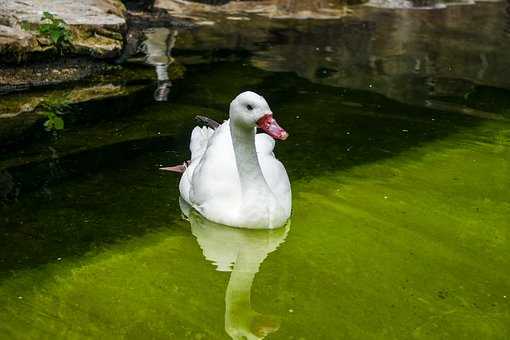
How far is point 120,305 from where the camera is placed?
4.43 m

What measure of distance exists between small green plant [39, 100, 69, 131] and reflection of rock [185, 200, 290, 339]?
7.94 ft

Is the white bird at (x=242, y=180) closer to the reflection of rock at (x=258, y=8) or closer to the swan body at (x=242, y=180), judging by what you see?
the swan body at (x=242, y=180)

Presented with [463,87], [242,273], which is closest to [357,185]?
[242,273]

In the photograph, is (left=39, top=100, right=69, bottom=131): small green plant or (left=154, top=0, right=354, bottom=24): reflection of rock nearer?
(left=39, top=100, right=69, bottom=131): small green plant

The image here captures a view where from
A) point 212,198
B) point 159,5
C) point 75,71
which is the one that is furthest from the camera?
point 159,5

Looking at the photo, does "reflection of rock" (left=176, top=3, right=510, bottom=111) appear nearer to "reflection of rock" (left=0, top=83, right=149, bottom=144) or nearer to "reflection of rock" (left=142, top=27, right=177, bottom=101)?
"reflection of rock" (left=142, top=27, right=177, bottom=101)

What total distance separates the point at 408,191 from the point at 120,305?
2.66 meters

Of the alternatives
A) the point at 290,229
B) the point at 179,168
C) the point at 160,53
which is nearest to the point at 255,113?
the point at 290,229

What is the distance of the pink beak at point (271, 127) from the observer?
5.02 meters

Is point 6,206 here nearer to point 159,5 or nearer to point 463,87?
point 463,87

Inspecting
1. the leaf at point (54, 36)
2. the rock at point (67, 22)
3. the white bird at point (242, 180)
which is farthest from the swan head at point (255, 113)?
the leaf at point (54, 36)

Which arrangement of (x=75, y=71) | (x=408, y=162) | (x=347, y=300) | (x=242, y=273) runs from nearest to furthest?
(x=347, y=300) < (x=242, y=273) < (x=408, y=162) < (x=75, y=71)

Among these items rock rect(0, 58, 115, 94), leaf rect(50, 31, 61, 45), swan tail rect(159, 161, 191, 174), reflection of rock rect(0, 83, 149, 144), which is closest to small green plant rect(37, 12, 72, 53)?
leaf rect(50, 31, 61, 45)

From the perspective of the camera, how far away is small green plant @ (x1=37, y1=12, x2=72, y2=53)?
9242 millimetres
